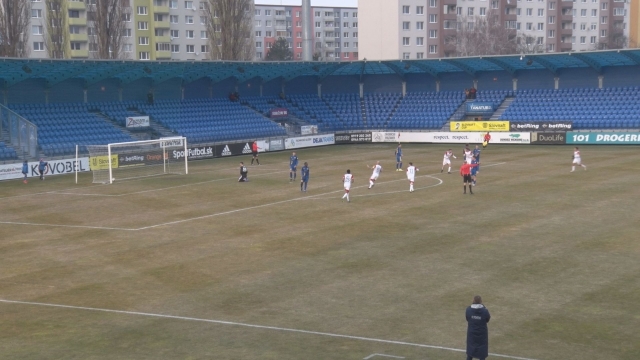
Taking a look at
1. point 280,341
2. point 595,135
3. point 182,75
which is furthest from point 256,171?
point 280,341

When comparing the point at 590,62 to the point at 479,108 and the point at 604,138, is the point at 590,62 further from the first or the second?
the point at 479,108

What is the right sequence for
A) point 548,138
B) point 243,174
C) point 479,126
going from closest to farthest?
point 243,174, point 548,138, point 479,126

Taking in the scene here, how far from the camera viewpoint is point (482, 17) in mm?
131000

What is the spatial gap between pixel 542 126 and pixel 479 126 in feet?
19.4

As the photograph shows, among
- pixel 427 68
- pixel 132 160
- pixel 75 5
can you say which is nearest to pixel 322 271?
pixel 132 160

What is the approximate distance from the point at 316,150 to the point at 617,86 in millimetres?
29205

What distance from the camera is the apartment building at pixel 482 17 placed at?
118125mm

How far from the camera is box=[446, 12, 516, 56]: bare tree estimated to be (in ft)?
408

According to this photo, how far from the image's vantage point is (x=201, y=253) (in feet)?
86.0

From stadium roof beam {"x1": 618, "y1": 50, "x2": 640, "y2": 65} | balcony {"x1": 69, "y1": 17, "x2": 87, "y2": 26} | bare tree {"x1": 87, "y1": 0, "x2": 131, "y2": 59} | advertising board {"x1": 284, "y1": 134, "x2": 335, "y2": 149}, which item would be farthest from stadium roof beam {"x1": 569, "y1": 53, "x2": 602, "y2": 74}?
balcony {"x1": 69, "y1": 17, "x2": 87, "y2": 26}

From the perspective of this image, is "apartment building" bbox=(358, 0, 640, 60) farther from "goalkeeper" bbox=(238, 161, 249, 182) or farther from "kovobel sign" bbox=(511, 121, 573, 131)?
"goalkeeper" bbox=(238, 161, 249, 182)

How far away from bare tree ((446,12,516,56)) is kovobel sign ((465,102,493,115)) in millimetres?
52223

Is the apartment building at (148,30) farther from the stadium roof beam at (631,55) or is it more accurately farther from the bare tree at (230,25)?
the stadium roof beam at (631,55)

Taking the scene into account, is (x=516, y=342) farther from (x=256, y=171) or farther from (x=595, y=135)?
(x=595, y=135)
